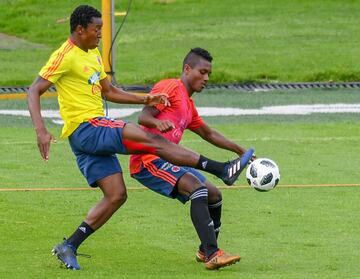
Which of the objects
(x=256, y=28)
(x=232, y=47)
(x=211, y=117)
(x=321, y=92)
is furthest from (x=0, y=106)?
(x=256, y=28)

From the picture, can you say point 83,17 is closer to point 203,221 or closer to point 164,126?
point 164,126

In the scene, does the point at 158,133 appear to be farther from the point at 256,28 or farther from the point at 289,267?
the point at 256,28

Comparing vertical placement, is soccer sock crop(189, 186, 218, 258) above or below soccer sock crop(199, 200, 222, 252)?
above

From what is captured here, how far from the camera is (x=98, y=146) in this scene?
10391 millimetres

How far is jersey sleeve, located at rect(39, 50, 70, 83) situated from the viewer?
10.4m

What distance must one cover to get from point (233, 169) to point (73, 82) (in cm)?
146

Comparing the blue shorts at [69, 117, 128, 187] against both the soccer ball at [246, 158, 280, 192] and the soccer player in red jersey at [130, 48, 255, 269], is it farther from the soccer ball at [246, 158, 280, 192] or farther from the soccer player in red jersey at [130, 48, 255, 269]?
the soccer ball at [246, 158, 280, 192]

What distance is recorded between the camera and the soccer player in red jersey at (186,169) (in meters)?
10.4

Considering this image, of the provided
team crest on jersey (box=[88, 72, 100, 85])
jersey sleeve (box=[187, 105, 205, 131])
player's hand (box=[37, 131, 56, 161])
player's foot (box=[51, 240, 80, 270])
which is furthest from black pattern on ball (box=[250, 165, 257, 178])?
player's hand (box=[37, 131, 56, 161])

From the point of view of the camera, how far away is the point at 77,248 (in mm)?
10867

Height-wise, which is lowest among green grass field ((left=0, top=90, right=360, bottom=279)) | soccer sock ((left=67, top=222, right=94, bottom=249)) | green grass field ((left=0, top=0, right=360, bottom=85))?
green grass field ((left=0, top=0, right=360, bottom=85))

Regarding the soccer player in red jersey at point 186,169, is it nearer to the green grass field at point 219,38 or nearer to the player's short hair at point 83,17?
the player's short hair at point 83,17

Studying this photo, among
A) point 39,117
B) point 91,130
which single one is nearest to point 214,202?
point 91,130

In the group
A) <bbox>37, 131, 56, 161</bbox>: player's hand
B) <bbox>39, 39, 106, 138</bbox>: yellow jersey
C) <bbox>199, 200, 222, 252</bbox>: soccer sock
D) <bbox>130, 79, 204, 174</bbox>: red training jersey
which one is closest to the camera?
<bbox>37, 131, 56, 161</bbox>: player's hand
